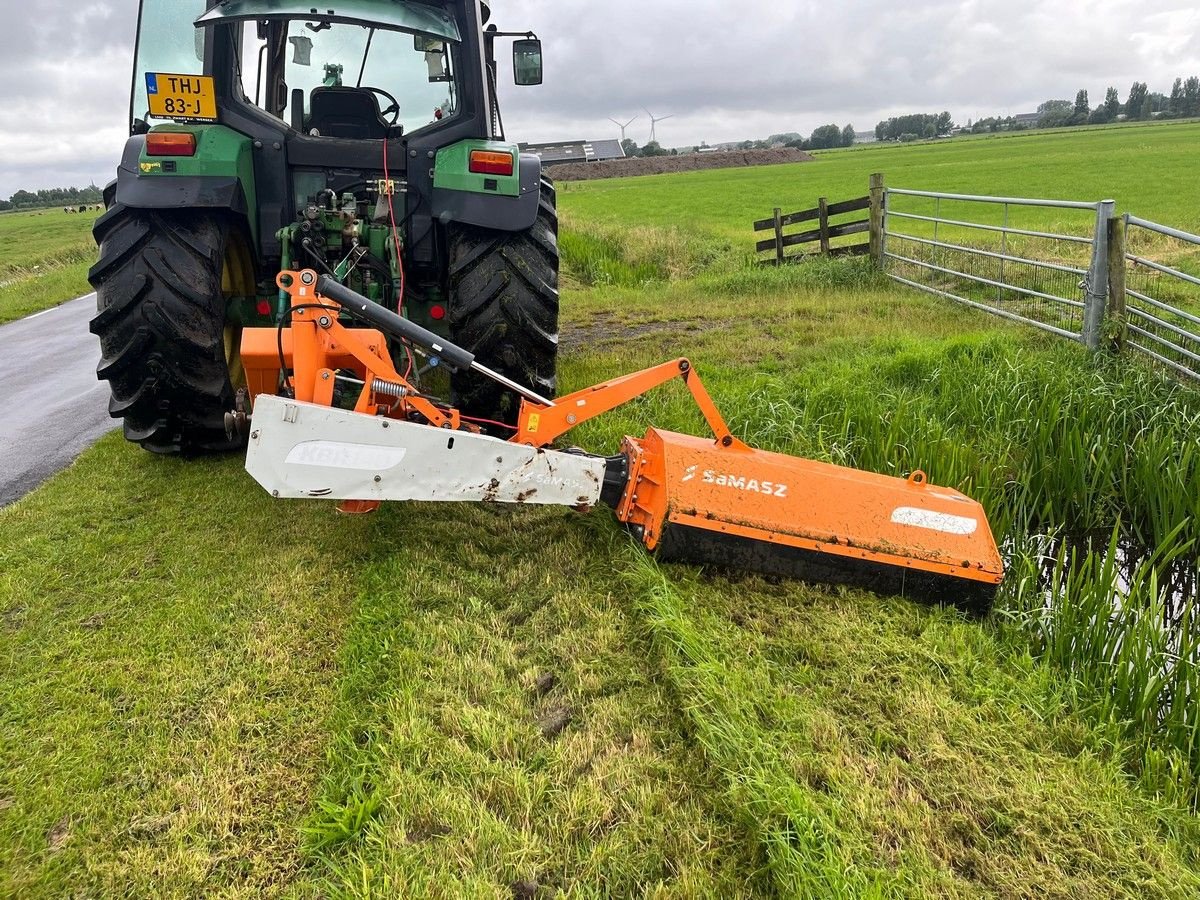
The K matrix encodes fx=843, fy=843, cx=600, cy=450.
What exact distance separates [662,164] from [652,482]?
58.8 m

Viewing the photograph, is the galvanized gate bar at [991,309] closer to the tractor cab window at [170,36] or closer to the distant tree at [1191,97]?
the tractor cab window at [170,36]

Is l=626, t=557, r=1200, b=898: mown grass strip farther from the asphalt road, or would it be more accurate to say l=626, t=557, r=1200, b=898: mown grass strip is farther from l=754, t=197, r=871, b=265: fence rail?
l=754, t=197, r=871, b=265: fence rail

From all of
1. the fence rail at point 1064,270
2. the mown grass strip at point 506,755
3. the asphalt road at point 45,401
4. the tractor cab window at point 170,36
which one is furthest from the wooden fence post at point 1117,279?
the asphalt road at point 45,401

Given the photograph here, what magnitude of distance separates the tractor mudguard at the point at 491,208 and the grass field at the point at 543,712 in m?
1.25

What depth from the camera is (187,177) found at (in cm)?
396

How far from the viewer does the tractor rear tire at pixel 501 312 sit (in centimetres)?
402

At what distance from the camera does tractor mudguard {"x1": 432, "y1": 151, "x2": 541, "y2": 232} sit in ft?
13.3

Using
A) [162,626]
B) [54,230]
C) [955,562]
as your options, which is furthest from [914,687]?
[54,230]

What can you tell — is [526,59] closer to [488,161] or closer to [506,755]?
[488,161]

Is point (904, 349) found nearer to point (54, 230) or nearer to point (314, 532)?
point (314, 532)

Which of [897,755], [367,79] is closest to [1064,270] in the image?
[367,79]

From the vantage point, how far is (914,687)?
2.64 m

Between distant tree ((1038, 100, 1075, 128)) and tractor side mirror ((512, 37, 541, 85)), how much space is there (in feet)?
318

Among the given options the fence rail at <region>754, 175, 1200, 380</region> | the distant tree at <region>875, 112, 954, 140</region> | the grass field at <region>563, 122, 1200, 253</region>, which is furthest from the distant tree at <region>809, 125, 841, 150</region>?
the fence rail at <region>754, 175, 1200, 380</region>
